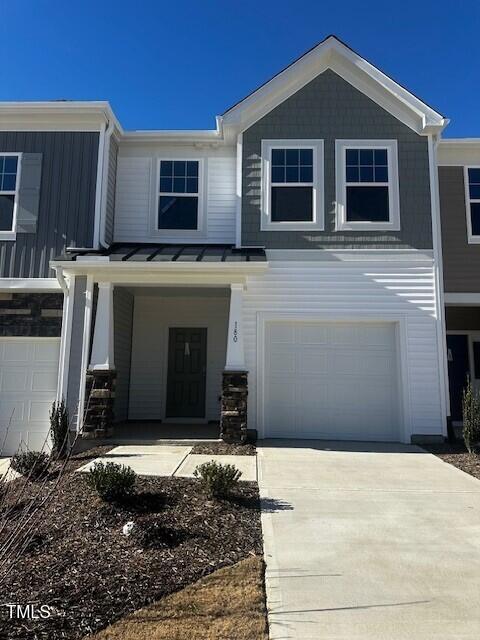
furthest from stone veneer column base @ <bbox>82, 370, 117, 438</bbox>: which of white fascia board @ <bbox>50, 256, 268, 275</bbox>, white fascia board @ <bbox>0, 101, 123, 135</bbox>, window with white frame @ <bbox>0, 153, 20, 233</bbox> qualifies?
white fascia board @ <bbox>0, 101, 123, 135</bbox>

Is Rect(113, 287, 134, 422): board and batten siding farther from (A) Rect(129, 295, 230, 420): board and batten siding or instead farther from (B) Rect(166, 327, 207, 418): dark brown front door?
(B) Rect(166, 327, 207, 418): dark brown front door

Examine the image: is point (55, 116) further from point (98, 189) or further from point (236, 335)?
point (236, 335)

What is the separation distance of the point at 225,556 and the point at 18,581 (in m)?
1.53

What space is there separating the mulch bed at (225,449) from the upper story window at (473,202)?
22.5ft

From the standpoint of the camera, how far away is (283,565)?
3.87 meters

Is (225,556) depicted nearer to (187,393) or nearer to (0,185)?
(187,393)

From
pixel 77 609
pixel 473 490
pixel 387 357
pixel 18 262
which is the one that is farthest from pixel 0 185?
pixel 473 490

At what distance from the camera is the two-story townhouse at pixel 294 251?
9.27 metres

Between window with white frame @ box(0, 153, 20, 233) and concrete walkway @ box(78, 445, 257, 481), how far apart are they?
5224 mm

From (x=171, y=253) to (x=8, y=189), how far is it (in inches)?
146

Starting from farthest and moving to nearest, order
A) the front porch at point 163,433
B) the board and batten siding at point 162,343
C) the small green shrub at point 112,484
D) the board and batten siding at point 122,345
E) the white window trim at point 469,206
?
the board and batten siding at point 162,343
the white window trim at point 469,206
the board and batten siding at point 122,345
the front porch at point 163,433
the small green shrub at point 112,484

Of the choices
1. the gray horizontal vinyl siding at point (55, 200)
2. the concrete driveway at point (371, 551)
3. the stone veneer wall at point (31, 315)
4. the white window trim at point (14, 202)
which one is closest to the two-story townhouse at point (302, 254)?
the stone veneer wall at point (31, 315)

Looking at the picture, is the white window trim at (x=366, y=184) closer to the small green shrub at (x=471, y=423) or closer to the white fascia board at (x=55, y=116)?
the small green shrub at (x=471, y=423)

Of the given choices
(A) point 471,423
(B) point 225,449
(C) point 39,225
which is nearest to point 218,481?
(B) point 225,449
